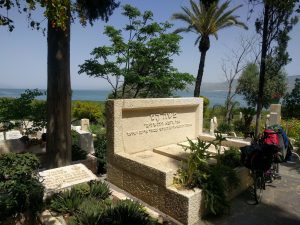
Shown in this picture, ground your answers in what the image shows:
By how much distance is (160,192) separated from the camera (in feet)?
17.0

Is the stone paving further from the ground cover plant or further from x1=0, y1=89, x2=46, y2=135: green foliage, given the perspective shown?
x1=0, y1=89, x2=46, y2=135: green foliage

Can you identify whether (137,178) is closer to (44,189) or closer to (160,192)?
(160,192)

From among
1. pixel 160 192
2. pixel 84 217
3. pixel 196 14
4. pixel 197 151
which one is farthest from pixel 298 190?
pixel 196 14

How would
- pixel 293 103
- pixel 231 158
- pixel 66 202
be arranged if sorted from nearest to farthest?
pixel 66 202
pixel 231 158
pixel 293 103

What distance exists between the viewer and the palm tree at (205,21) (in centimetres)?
1712

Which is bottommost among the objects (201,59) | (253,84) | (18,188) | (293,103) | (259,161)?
(18,188)

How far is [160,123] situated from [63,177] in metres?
3.19

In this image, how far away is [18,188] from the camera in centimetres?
445

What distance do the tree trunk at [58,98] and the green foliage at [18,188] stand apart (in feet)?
7.15

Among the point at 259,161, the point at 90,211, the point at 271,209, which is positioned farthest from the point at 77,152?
the point at 271,209

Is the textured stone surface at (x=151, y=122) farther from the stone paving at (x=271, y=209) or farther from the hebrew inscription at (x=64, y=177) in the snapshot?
the stone paving at (x=271, y=209)

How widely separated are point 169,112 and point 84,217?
14.4 ft

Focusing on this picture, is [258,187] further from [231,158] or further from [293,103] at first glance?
[293,103]

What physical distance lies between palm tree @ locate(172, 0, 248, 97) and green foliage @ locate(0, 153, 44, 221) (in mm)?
14255
